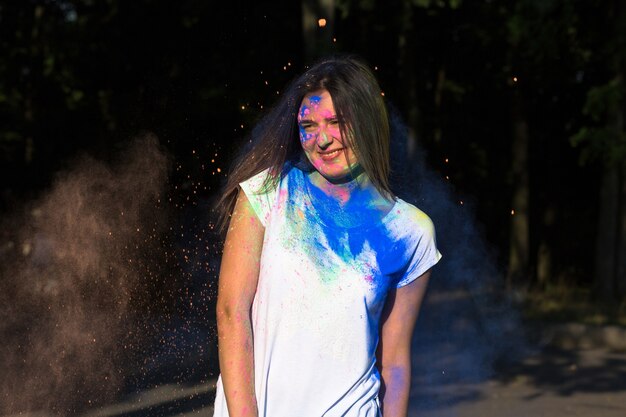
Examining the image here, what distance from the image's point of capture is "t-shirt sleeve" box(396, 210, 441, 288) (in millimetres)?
3004

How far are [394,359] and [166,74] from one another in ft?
55.7

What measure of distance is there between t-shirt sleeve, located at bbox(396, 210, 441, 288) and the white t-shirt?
0.06 meters

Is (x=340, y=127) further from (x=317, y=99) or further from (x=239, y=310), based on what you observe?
(x=239, y=310)

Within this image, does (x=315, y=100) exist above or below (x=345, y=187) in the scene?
above

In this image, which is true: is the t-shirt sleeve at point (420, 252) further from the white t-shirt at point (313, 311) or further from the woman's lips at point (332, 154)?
the woman's lips at point (332, 154)

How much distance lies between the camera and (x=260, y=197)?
2885 mm

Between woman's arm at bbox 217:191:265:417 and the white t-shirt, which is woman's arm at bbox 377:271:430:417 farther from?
woman's arm at bbox 217:191:265:417

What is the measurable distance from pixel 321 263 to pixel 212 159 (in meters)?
3.95

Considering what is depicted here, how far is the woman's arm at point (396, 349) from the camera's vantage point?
303 centimetres

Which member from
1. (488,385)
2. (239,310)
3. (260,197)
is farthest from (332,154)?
(488,385)

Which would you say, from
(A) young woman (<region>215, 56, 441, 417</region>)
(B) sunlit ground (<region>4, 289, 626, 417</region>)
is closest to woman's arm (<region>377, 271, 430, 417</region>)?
(A) young woman (<region>215, 56, 441, 417</region>)

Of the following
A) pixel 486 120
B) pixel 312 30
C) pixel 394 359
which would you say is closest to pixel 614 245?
pixel 312 30

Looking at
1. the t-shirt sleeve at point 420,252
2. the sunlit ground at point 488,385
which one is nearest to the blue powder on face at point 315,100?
the t-shirt sleeve at point 420,252

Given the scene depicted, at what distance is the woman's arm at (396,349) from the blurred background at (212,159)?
80cm
